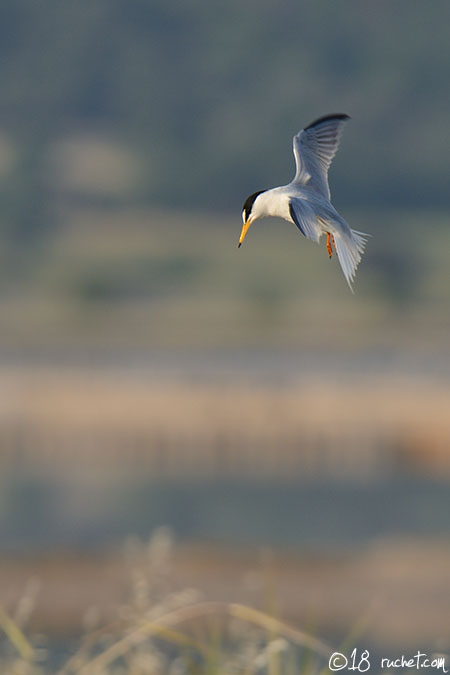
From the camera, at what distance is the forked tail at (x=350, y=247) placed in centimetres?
245

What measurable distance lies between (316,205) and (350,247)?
0.30ft

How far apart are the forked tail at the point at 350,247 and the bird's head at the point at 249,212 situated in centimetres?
14

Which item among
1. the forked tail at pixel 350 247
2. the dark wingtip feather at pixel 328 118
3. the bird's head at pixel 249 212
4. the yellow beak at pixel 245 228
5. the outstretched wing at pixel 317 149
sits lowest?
the forked tail at pixel 350 247

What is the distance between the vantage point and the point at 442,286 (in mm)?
94188

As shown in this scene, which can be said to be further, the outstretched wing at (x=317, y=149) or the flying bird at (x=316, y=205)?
the outstretched wing at (x=317, y=149)

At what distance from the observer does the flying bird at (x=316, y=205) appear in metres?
2.43

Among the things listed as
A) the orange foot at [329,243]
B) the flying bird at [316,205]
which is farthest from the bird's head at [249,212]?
the orange foot at [329,243]

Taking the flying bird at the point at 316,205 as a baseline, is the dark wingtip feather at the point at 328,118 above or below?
above

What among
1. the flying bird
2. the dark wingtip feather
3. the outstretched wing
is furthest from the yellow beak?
the dark wingtip feather

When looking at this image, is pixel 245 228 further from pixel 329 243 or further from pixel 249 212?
pixel 329 243

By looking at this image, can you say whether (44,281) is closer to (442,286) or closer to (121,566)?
(442,286)

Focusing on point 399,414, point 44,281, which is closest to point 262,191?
point 399,414

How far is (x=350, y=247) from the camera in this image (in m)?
2.50

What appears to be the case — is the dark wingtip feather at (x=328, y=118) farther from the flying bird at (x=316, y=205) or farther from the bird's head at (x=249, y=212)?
the bird's head at (x=249, y=212)
